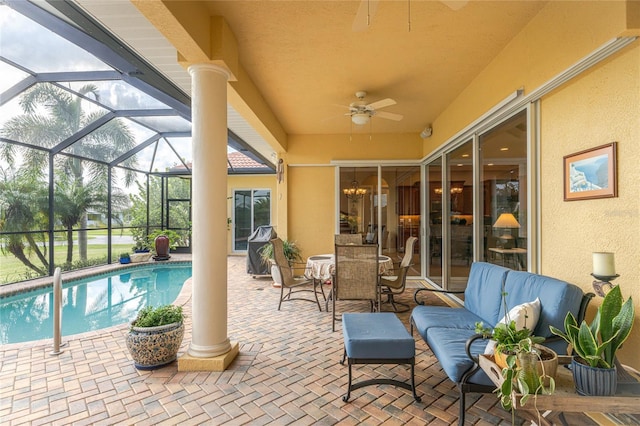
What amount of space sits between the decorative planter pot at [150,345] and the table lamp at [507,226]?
355cm

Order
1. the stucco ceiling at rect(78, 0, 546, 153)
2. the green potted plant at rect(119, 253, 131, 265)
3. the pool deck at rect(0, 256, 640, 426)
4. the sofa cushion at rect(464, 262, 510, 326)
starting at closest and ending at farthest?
the pool deck at rect(0, 256, 640, 426)
the stucco ceiling at rect(78, 0, 546, 153)
the sofa cushion at rect(464, 262, 510, 326)
the green potted plant at rect(119, 253, 131, 265)

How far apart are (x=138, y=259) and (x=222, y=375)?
773 centimetres

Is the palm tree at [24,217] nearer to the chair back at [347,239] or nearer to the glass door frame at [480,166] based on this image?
the chair back at [347,239]

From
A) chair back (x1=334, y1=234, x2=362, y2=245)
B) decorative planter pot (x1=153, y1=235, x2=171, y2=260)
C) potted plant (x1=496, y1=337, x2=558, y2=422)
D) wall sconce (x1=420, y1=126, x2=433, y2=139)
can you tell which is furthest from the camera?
decorative planter pot (x1=153, y1=235, x2=171, y2=260)

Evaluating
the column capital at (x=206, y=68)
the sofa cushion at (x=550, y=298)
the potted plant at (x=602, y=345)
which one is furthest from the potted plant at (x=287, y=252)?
the potted plant at (x=602, y=345)

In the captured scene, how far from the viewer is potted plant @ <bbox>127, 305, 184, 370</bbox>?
8.21 ft

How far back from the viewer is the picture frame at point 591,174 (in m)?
1.89

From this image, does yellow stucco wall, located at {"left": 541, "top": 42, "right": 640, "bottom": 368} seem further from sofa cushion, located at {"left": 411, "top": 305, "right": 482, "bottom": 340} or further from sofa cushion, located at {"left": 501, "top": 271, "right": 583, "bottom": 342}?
sofa cushion, located at {"left": 411, "top": 305, "right": 482, "bottom": 340}

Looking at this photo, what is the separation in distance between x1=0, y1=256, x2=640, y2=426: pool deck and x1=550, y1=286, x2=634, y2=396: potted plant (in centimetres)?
66

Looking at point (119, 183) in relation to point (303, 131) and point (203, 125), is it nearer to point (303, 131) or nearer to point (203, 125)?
point (303, 131)

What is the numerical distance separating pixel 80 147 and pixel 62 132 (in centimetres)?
57

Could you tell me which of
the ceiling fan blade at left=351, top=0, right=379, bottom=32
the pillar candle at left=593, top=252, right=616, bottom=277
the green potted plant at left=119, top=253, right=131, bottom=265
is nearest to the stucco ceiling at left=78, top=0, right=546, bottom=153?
the ceiling fan blade at left=351, top=0, right=379, bottom=32

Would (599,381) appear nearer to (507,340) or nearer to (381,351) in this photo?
(507,340)

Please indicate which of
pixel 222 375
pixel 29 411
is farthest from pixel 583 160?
pixel 29 411
